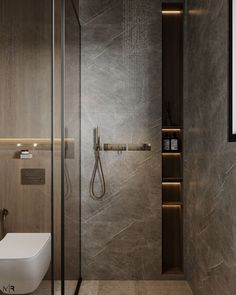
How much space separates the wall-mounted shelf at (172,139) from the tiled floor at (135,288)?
152 mm

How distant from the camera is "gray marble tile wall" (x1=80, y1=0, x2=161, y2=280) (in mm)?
3510

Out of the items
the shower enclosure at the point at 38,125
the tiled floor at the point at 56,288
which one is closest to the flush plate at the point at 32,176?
the shower enclosure at the point at 38,125

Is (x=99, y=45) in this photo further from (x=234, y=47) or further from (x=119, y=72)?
(x=234, y=47)

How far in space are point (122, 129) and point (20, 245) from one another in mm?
2040

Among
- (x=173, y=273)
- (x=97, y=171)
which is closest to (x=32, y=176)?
(x=97, y=171)

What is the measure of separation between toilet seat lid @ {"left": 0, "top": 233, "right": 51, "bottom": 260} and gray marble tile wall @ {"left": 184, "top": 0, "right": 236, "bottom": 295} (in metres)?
1.12

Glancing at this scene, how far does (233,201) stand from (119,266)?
185 centimetres

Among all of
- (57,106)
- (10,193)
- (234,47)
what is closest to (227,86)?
(234,47)

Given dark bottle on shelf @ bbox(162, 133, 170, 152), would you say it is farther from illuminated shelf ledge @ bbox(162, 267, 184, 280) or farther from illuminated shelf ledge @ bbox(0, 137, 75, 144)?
illuminated shelf ledge @ bbox(0, 137, 75, 144)

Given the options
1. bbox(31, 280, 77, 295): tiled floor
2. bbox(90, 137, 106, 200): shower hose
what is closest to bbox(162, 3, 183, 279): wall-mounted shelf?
bbox(90, 137, 106, 200): shower hose

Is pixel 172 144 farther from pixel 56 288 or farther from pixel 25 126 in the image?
pixel 25 126

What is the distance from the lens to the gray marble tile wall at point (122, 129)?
3.51 metres

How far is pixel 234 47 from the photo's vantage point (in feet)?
6.53

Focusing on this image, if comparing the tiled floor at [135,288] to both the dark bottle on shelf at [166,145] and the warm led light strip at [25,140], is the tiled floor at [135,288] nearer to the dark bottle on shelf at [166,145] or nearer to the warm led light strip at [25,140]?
the dark bottle on shelf at [166,145]
